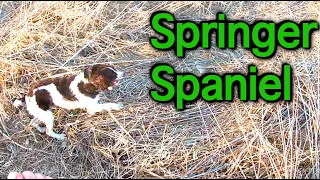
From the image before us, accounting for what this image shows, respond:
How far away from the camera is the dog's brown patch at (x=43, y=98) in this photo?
356 centimetres

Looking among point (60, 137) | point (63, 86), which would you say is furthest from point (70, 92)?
point (60, 137)

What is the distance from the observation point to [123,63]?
13.5ft

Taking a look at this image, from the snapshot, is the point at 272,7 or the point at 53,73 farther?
the point at 272,7

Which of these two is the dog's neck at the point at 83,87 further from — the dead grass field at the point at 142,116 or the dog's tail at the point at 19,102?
the dog's tail at the point at 19,102

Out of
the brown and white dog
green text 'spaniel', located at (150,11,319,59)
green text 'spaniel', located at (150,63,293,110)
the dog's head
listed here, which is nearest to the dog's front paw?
the brown and white dog

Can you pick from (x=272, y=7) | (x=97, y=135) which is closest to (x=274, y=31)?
(x=272, y=7)

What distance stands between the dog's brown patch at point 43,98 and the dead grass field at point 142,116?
21cm

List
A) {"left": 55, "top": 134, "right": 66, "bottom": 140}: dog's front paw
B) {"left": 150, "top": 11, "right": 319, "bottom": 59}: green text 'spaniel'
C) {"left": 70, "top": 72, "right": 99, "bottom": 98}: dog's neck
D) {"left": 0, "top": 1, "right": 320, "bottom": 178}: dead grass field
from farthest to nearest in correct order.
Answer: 1. {"left": 150, "top": 11, "right": 319, "bottom": 59}: green text 'spaniel'
2. {"left": 55, "top": 134, "right": 66, "bottom": 140}: dog's front paw
3. {"left": 70, "top": 72, "right": 99, "bottom": 98}: dog's neck
4. {"left": 0, "top": 1, "right": 320, "bottom": 178}: dead grass field

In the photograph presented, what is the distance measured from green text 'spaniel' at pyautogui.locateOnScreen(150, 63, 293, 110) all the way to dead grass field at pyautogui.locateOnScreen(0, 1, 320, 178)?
7 cm

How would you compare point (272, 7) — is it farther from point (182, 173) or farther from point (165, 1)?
point (182, 173)

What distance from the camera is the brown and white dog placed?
138 inches

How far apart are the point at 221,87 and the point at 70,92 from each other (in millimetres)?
1197

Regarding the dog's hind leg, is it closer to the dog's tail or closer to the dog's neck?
the dog's tail

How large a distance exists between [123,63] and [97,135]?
759mm
